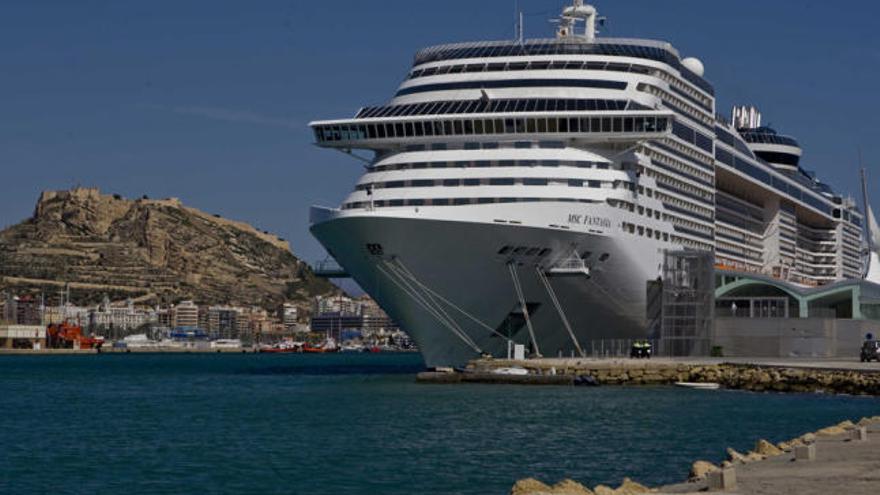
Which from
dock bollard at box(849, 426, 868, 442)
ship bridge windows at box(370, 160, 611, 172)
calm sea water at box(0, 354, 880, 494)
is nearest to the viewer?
dock bollard at box(849, 426, 868, 442)

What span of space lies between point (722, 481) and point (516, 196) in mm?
35637

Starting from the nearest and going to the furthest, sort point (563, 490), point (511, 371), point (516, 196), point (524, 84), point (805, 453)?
point (563, 490)
point (805, 453)
point (516, 196)
point (511, 371)
point (524, 84)

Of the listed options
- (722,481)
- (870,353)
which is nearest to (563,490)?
(722,481)

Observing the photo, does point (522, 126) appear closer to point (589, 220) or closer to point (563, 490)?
point (589, 220)

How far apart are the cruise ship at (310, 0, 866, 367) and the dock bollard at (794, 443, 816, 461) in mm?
29067

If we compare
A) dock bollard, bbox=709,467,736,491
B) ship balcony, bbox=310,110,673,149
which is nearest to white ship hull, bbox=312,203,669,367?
ship balcony, bbox=310,110,673,149

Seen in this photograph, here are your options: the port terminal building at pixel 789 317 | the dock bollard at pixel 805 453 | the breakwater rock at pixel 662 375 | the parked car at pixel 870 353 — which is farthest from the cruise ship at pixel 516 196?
the dock bollard at pixel 805 453

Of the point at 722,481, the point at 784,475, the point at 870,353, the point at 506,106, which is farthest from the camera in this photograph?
the point at 870,353

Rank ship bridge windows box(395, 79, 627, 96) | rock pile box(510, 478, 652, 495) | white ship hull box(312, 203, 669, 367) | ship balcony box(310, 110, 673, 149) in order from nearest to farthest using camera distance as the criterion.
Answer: rock pile box(510, 478, 652, 495) < white ship hull box(312, 203, 669, 367) < ship balcony box(310, 110, 673, 149) < ship bridge windows box(395, 79, 627, 96)

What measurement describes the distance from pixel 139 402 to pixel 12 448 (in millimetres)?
20408

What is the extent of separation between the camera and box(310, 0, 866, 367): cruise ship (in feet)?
188

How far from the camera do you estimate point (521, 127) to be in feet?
196

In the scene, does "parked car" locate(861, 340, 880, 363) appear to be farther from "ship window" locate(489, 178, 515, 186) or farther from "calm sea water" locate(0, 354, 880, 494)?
"ship window" locate(489, 178, 515, 186)

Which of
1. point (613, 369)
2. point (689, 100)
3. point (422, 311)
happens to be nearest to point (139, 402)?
point (422, 311)
